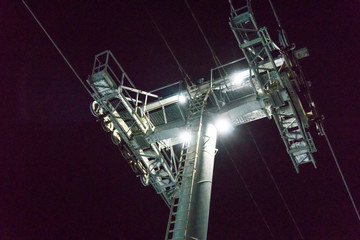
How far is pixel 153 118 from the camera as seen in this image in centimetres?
1577

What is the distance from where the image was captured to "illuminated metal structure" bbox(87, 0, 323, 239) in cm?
1292

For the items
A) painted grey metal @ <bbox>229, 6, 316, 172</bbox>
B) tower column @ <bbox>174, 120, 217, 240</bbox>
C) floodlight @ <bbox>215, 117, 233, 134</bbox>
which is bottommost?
tower column @ <bbox>174, 120, 217, 240</bbox>

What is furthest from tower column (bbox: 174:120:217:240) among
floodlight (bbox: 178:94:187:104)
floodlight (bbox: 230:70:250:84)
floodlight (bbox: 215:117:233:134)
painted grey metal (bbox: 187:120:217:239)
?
floodlight (bbox: 230:70:250:84)

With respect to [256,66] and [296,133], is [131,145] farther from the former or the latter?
[296,133]

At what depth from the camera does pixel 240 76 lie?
14453 mm

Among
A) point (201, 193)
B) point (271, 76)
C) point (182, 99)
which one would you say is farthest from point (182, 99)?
point (201, 193)

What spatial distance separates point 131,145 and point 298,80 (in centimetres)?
724

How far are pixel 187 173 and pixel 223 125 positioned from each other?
319 cm

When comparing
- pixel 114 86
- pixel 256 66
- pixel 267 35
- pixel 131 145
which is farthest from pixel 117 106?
pixel 267 35

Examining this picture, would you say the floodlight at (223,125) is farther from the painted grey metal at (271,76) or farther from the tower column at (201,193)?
the painted grey metal at (271,76)

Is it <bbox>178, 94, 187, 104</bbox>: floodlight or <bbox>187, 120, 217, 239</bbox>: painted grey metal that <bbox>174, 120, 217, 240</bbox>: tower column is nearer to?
<bbox>187, 120, 217, 239</bbox>: painted grey metal

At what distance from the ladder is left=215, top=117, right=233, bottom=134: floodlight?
76cm

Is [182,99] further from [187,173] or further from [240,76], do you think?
[187,173]

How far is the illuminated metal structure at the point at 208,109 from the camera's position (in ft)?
42.4
